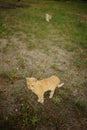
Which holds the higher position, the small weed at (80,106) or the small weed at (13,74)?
the small weed at (13,74)

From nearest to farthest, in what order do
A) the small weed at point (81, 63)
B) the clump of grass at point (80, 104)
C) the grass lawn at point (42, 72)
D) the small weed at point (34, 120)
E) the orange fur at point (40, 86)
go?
1. the small weed at point (34, 120)
2. the grass lawn at point (42, 72)
3. the orange fur at point (40, 86)
4. the clump of grass at point (80, 104)
5. the small weed at point (81, 63)

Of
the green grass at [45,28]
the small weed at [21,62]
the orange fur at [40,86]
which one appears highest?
the orange fur at [40,86]

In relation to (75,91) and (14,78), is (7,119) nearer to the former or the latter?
(14,78)

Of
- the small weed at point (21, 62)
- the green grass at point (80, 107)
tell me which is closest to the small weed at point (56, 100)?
the green grass at point (80, 107)

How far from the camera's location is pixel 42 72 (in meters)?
5.29

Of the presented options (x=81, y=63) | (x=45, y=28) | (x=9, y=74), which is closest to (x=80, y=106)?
(x=9, y=74)

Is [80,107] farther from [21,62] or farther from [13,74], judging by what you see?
[21,62]

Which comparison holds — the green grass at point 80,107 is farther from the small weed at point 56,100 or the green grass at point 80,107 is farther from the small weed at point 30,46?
the small weed at point 30,46

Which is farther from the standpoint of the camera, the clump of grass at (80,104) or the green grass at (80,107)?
the clump of grass at (80,104)

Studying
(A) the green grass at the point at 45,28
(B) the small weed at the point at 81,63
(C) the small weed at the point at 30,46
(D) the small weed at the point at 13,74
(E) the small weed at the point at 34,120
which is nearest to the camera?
(E) the small weed at the point at 34,120

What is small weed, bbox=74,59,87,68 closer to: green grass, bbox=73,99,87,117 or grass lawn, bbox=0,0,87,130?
grass lawn, bbox=0,0,87,130

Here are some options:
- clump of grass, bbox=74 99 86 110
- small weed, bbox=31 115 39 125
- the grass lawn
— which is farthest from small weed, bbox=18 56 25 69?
small weed, bbox=31 115 39 125

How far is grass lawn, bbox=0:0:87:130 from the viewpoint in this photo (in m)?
3.62

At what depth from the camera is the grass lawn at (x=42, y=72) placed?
3621 millimetres
